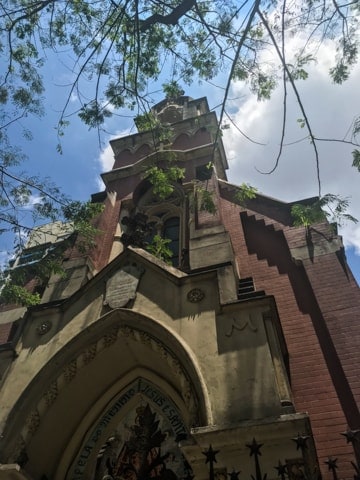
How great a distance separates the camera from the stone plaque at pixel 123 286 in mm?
6953

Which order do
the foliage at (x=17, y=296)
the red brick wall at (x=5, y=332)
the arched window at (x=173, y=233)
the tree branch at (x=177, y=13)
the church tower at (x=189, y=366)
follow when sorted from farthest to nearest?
the arched window at (x=173, y=233) < the red brick wall at (x=5, y=332) < the foliage at (x=17, y=296) < the tree branch at (x=177, y=13) < the church tower at (x=189, y=366)

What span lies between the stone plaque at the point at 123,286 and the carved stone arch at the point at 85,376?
0.32 meters

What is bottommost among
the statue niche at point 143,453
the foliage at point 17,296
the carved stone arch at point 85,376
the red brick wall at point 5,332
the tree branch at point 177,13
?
the statue niche at point 143,453

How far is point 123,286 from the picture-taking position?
726 centimetres

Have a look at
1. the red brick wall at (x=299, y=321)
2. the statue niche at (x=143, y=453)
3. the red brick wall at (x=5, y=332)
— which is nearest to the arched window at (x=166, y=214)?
the red brick wall at (x=299, y=321)

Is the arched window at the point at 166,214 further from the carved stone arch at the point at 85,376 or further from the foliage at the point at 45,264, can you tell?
the carved stone arch at the point at 85,376

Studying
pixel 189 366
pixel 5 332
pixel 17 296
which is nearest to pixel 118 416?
pixel 189 366

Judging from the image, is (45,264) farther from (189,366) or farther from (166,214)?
(166,214)

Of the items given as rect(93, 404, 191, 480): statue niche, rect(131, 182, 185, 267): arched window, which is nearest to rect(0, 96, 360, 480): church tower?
rect(93, 404, 191, 480): statue niche

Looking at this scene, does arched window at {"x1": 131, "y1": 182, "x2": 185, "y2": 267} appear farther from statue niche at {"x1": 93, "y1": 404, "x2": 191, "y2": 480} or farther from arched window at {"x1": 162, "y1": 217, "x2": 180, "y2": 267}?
statue niche at {"x1": 93, "y1": 404, "x2": 191, "y2": 480}

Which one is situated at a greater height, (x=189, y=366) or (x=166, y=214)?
(x=166, y=214)

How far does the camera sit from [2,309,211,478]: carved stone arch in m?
5.82

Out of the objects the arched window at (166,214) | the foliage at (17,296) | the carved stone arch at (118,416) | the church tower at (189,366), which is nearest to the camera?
the church tower at (189,366)

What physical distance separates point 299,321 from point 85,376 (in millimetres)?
3772
